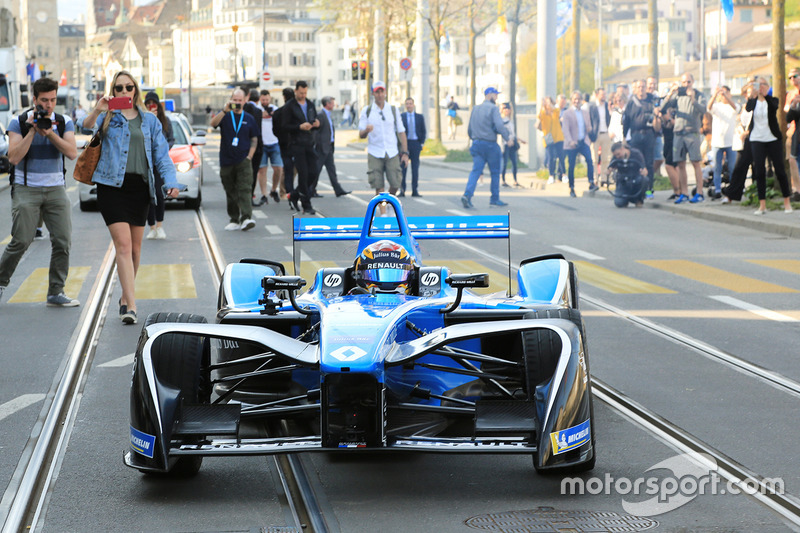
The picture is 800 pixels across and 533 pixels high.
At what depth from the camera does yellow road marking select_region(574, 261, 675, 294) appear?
1181 centimetres

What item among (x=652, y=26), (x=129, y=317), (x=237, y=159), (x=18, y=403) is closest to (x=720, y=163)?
(x=237, y=159)

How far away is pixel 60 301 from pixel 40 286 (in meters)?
1.58

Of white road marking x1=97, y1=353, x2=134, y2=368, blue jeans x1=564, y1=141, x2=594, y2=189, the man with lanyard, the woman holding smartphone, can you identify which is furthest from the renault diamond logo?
blue jeans x1=564, y1=141, x2=594, y2=189

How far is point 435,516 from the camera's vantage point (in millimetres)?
5082

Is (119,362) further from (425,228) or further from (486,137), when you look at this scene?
(486,137)

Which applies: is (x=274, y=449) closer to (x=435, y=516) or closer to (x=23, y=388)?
(x=435, y=516)

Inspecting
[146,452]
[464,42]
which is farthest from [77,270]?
[464,42]

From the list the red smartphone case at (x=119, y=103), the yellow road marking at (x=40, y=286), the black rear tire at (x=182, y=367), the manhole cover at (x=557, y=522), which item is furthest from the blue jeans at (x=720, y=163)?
the manhole cover at (x=557, y=522)

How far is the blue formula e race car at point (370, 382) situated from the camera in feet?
17.0

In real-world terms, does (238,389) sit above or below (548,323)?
below

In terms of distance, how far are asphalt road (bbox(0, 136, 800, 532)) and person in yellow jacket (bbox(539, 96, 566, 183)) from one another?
1029 centimetres

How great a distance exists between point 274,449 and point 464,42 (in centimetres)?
16437

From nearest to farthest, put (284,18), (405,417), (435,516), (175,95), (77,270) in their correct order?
(435,516) → (405,417) → (77,270) → (175,95) → (284,18)

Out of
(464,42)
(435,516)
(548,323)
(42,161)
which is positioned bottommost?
(435,516)
